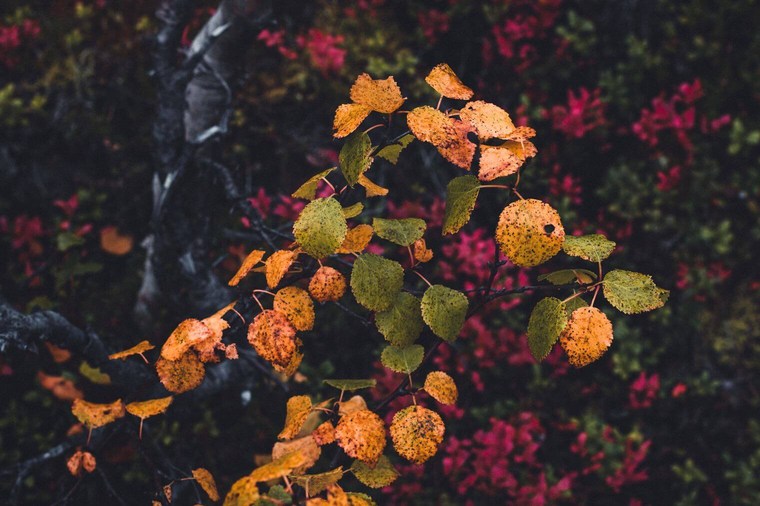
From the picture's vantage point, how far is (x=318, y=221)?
3.59 feet

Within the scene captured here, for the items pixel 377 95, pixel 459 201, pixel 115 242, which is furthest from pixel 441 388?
pixel 115 242

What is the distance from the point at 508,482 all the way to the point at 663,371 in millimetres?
1555

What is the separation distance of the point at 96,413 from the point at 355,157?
4.01ft

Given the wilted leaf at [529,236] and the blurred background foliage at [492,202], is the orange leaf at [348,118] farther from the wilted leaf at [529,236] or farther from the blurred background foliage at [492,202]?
the blurred background foliage at [492,202]

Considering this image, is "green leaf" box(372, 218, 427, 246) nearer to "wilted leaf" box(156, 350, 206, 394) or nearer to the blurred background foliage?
"wilted leaf" box(156, 350, 206, 394)

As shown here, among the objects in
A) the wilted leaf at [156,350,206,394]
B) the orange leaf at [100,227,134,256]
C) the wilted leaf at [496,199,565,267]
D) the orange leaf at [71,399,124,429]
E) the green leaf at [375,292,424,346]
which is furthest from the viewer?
the orange leaf at [100,227,134,256]

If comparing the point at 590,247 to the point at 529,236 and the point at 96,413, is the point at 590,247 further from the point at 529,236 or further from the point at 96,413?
the point at 96,413

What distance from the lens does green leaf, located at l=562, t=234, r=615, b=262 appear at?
1109 millimetres

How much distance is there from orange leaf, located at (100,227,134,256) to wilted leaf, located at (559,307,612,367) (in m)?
3.17

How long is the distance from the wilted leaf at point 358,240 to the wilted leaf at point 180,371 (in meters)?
0.48

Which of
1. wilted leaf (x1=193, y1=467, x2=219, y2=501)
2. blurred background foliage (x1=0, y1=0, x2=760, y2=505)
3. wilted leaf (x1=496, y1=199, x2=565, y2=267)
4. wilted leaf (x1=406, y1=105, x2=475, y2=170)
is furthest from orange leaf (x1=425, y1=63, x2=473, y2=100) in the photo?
blurred background foliage (x1=0, y1=0, x2=760, y2=505)

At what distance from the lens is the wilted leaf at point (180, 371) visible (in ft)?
4.45

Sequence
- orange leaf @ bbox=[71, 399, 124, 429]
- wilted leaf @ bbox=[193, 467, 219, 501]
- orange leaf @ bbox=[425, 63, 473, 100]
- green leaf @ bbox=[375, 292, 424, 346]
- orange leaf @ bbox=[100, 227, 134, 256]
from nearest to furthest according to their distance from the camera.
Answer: orange leaf @ bbox=[425, 63, 473, 100] → green leaf @ bbox=[375, 292, 424, 346] → wilted leaf @ bbox=[193, 467, 219, 501] → orange leaf @ bbox=[71, 399, 124, 429] → orange leaf @ bbox=[100, 227, 134, 256]

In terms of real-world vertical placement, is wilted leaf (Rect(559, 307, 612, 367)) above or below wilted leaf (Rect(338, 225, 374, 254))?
above
